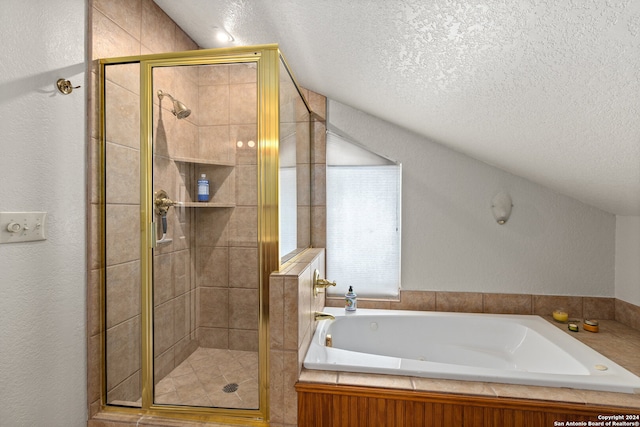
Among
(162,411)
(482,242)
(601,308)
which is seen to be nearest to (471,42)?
(482,242)

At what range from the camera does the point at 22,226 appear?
1313 millimetres

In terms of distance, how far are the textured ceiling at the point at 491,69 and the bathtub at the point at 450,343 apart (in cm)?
92

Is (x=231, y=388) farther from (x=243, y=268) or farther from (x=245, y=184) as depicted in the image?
(x=245, y=184)

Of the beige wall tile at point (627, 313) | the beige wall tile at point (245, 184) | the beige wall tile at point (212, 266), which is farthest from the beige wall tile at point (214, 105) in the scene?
the beige wall tile at point (627, 313)

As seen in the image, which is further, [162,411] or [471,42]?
[162,411]

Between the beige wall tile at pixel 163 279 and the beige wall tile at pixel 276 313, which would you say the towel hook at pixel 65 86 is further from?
the beige wall tile at pixel 276 313

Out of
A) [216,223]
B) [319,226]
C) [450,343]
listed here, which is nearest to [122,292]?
[216,223]

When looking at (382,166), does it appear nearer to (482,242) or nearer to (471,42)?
(482,242)

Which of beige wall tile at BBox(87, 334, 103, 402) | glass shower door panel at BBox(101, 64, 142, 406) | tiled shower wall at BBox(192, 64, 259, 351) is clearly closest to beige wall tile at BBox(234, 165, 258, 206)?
tiled shower wall at BBox(192, 64, 259, 351)

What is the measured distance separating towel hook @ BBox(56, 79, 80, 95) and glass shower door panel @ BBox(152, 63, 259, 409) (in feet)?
1.13

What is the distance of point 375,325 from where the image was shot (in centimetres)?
244

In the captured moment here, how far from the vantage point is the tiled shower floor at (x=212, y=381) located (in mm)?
1623

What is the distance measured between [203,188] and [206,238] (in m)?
0.24

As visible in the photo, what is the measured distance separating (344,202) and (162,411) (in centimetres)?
177
